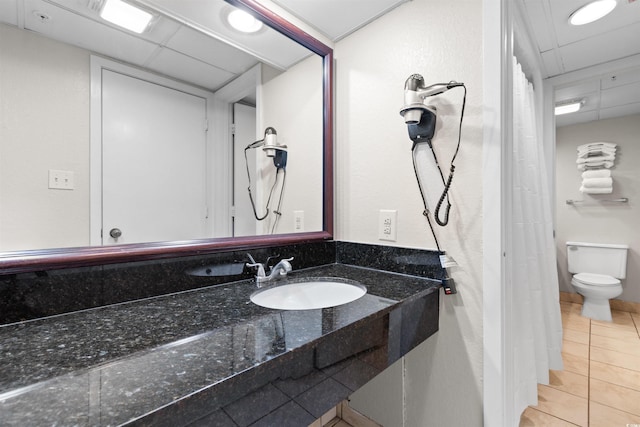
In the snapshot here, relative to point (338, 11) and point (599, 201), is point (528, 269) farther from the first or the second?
point (599, 201)

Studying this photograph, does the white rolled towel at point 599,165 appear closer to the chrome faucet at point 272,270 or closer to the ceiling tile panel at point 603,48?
the ceiling tile panel at point 603,48

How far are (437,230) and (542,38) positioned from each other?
147 centimetres

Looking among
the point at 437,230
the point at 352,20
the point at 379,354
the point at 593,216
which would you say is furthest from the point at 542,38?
the point at 593,216

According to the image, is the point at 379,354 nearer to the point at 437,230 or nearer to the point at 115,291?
the point at 437,230

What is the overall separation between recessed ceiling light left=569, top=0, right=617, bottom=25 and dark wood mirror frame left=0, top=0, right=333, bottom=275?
49.4 inches

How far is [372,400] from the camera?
1351 millimetres

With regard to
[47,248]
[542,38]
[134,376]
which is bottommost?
[134,376]

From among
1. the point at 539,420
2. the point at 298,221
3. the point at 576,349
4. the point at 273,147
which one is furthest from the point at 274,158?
the point at 576,349

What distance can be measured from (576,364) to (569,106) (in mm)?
2243

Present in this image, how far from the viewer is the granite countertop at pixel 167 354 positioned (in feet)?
1.34

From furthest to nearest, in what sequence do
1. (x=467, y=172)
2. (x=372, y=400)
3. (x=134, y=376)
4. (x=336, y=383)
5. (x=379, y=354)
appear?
(x=372, y=400) → (x=467, y=172) → (x=379, y=354) → (x=336, y=383) → (x=134, y=376)

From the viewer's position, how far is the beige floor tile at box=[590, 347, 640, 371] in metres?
1.91

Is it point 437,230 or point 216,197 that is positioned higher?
point 216,197

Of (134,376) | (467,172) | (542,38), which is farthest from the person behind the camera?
(542,38)
